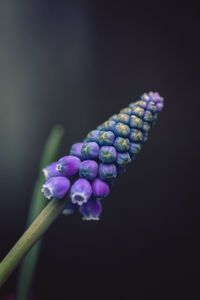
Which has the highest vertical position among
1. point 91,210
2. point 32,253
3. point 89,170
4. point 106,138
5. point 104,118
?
point 104,118

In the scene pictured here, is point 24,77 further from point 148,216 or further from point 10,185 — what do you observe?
point 148,216

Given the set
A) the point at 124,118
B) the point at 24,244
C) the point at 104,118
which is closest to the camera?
the point at 24,244

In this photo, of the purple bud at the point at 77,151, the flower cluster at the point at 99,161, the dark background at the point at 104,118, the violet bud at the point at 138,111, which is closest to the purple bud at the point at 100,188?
the flower cluster at the point at 99,161

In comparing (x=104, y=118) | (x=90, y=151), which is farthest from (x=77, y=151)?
(x=104, y=118)

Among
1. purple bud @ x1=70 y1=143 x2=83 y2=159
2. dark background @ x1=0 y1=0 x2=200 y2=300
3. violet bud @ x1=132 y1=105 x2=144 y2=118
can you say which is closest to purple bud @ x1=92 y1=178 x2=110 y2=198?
purple bud @ x1=70 y1=143 x2=83 y2=159

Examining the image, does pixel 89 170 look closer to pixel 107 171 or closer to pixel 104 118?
pixel 107 171

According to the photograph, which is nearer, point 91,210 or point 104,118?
point 91,210

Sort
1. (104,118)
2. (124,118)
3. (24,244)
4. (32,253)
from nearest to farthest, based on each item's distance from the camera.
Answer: (24,244) < (124,118) < (32,253) < (104,118)

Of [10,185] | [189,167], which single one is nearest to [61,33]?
[10,185]
